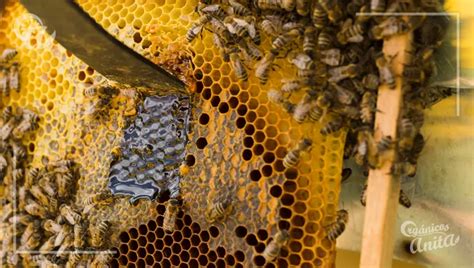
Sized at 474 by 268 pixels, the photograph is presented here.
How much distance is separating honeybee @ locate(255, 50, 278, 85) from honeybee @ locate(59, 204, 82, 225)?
4.74ft

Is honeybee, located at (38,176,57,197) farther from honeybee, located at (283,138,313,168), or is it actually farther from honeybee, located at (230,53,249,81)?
honeybee, located at (283,138,313,168)

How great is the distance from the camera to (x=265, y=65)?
130 inches

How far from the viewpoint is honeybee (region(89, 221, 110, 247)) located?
3.80 meters

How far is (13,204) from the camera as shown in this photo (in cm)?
425

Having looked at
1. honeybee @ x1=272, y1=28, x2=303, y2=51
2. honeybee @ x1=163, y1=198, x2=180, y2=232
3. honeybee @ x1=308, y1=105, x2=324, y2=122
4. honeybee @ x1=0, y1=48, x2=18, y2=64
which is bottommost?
honeybee @ x1=163, y1=198, x2=180, y2=232

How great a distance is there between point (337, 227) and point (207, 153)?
2.75ft

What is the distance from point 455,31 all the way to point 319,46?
30.5 inches

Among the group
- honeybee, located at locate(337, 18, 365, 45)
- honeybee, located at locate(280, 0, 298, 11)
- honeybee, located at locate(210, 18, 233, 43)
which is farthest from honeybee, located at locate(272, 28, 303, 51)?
honeybee, located at locate(210, 18, 233, 43)

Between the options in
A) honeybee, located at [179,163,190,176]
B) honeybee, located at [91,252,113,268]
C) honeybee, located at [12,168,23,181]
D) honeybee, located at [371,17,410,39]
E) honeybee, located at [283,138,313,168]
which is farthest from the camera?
honeybee, located at [12,168,23,181]

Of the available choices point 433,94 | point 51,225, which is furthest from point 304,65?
point 51,225

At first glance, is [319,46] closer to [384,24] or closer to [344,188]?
[384,24]

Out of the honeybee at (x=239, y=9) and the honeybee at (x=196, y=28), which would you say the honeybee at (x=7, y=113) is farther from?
the honeybee at (x=239, y=9)

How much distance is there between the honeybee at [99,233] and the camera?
12.5 ft

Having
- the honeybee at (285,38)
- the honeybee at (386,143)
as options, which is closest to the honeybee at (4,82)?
the honeybee at (285,38)
